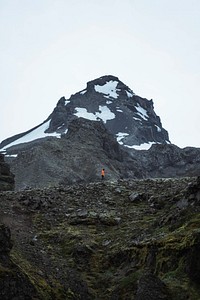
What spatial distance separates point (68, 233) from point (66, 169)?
63.0 metres

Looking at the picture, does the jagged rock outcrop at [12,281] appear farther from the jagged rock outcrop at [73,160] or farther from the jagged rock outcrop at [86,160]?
the jagged rock outcrop at [73,160]

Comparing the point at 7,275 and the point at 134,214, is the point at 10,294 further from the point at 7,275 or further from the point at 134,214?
the point at 134,214

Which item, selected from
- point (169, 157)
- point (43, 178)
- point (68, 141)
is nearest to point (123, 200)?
point (43, 178)

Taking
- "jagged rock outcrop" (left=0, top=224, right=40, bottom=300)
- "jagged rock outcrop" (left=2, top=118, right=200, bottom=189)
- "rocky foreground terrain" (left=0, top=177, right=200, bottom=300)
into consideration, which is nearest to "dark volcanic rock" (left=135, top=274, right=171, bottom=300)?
"rocky foreground terrain" (left=0, top=177, right=200, bottom=300)

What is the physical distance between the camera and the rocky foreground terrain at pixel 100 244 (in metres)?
13.3

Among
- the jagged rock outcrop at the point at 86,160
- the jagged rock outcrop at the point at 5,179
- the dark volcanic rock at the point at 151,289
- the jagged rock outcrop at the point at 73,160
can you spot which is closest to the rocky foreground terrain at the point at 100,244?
the dark volcanic rock at the point at 151,289

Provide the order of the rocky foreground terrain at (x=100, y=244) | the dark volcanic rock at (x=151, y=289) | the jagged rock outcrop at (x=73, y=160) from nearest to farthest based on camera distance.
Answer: the dark volcanic rock at (x=151, y=289) < the rocky foreground terrain at (x=100, y=244) < the jagged rock outcrop at (x=73, y=160)

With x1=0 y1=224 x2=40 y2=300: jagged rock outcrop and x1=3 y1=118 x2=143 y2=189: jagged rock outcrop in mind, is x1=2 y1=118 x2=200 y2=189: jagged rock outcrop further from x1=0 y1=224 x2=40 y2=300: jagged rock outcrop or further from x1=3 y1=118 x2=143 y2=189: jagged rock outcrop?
x1=0 y1=224 x2=40 y2=300: jagged rock outcrop

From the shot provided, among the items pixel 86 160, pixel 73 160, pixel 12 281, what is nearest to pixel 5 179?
pixel 12 281

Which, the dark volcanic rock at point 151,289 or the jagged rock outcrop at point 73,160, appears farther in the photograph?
the jagged rock outcrop at point 73,160

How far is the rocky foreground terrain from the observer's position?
1327 cm

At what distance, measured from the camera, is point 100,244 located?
62.6 ft

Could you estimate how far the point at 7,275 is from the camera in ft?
42.5

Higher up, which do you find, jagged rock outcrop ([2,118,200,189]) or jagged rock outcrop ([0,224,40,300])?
jagged rock outcrop ([2,118,200,189])
